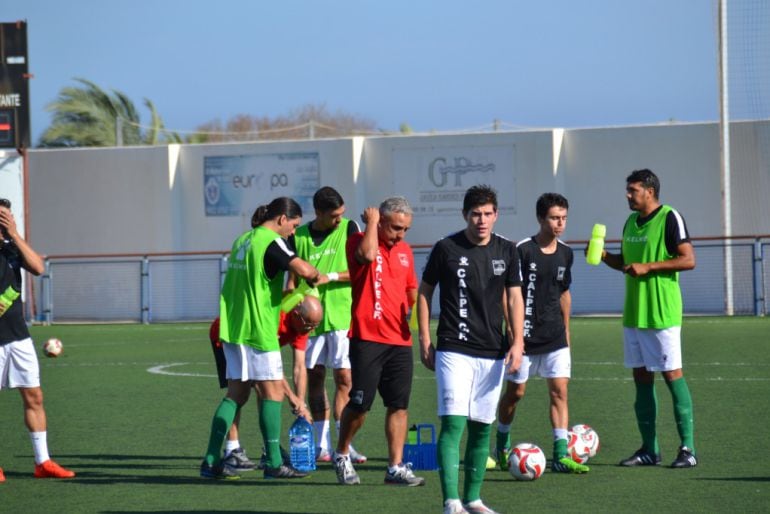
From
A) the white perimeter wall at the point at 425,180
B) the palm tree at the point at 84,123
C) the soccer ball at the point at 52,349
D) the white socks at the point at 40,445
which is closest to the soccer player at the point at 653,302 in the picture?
the white socks at the point at 40,445

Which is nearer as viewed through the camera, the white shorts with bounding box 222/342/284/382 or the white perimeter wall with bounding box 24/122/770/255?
the white shorts with bounding box 222/342/284/382

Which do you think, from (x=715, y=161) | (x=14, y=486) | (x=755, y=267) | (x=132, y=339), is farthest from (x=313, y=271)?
(x=715, y=161)

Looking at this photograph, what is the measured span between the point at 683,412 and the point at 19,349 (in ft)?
16.6

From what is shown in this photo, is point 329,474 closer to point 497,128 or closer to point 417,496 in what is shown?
point 417,496

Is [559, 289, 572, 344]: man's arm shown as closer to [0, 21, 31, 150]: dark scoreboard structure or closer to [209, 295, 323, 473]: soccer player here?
[209, 295, 323, 473]: soccer player

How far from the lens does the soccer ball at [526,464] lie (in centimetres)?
913

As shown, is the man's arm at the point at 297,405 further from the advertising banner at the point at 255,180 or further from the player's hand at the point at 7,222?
the advertising banner at the point at 255,180

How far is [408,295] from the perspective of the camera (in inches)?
376

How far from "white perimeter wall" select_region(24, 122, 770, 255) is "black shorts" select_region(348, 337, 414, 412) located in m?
21.6

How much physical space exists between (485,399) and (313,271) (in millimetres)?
1844

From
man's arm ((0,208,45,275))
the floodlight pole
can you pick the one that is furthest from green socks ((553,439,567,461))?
the floodlight pole

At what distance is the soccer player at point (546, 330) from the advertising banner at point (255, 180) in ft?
75.2

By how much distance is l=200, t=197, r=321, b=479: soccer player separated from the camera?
916 cm

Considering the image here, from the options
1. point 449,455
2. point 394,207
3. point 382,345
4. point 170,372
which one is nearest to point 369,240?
point 394,207
